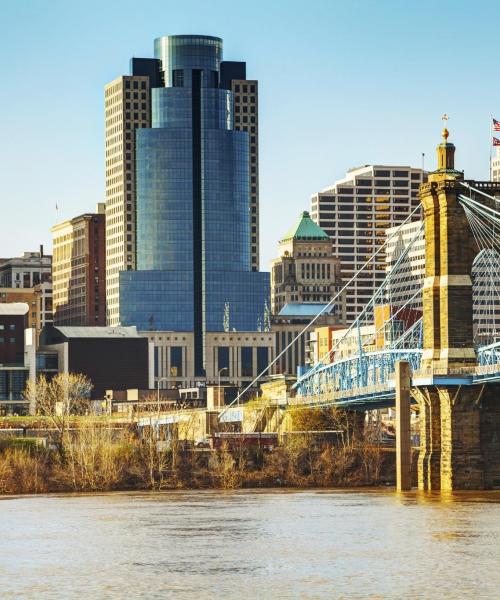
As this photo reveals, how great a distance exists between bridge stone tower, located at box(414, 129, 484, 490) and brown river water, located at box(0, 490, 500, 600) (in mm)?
5172

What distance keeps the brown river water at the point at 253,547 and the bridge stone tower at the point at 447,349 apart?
5.17 m

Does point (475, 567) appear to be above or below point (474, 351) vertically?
below

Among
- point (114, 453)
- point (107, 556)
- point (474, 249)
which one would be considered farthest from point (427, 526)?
point (114, 453)

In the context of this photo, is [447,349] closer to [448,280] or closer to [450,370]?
[450,370]

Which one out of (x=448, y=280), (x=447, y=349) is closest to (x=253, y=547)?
(x=447, y=349)

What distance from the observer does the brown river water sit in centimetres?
7550

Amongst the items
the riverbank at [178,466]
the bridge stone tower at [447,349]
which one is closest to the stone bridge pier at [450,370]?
the bridge stone tower at [447,349]

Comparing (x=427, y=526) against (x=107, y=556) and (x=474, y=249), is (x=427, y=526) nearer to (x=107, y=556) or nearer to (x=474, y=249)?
(x=107, y=556)

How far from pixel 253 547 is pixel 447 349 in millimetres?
46682

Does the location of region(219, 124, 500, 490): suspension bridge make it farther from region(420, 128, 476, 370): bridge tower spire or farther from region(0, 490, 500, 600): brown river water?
region(0, 490, 500, 600): brown river water

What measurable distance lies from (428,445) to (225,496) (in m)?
15.8

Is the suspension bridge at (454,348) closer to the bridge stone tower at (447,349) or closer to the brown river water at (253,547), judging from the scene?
the bridge stone tower at (447,349)

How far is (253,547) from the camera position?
91188mm

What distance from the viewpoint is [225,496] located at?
435ft
